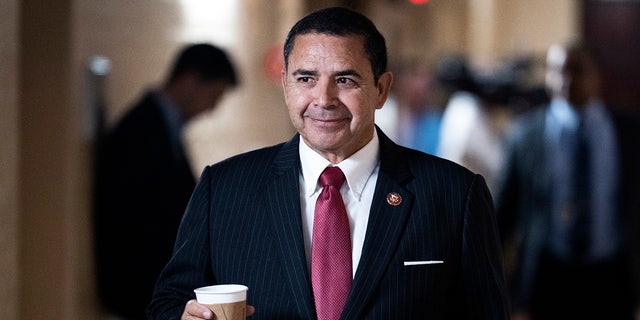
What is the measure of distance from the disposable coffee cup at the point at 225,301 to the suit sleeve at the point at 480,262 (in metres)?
0.52

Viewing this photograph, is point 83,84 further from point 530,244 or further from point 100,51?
point 530,244

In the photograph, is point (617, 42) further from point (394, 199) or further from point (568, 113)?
point (394, 199)

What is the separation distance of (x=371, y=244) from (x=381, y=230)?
4cm

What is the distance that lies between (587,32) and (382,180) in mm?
10788

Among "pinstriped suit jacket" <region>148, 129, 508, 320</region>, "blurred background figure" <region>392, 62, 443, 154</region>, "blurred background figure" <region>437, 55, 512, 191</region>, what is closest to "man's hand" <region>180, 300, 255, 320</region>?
"pinstriped suit jacket" <region>148, 129, 508, 320</region>

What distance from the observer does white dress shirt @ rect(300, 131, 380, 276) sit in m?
2.41

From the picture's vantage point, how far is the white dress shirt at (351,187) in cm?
241

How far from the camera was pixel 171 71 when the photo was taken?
5574 mm

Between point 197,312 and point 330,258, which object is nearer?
point 197,312

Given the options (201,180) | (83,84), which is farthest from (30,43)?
(201,180)

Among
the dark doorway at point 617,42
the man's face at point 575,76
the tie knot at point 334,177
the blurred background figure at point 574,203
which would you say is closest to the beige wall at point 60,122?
the tie knot at point 334,177

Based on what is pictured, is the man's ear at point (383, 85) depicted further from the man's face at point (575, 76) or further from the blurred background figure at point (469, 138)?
the blurred background figure at point (469, 138)

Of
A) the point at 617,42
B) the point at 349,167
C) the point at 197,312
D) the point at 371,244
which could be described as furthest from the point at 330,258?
the point at 617,42

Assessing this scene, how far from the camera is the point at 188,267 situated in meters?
2.45
